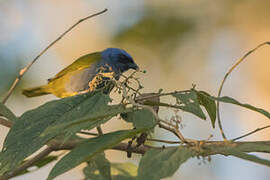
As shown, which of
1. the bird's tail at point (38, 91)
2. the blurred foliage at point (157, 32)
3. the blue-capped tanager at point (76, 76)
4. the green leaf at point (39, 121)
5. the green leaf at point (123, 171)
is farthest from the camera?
the blurred foliage at point (157, 32)

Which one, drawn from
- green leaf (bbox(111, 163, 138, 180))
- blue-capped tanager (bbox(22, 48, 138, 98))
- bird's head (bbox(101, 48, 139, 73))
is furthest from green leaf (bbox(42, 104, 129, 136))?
bird's head (bbox(101, 48, 139, 73))

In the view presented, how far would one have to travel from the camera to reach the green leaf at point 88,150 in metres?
0.88

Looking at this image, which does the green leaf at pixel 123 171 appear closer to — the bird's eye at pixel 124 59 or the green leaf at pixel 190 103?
the green leaf at pixel 190 103

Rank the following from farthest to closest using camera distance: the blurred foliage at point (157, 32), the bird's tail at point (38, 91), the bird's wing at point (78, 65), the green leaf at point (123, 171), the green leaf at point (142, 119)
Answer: the blurred foliage at point (157, 32), the bird's tail at point (38, 91), the bird's wing at point (78, 65), the green leaf at point (123, 171), the green leaf at point (142, 119)

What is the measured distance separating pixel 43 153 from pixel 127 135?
70 cm

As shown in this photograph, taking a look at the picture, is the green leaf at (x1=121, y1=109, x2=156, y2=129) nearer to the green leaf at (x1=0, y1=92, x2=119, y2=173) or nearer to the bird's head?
the green leaf at (x1=0, y1=92, x2=119, y2=173)

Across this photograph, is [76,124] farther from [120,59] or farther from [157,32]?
[157,32]

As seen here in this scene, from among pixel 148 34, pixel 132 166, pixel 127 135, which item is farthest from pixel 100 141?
pixel 148 34

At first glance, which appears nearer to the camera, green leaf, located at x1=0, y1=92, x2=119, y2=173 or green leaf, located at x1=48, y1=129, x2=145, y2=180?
green leaf, located at x1=48, y1=129, x2=145, y2=180

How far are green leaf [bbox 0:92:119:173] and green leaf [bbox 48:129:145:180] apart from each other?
0.07 meters

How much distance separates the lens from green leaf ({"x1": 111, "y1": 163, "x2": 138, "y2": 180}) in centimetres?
211

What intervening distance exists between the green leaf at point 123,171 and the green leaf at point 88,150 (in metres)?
1.17

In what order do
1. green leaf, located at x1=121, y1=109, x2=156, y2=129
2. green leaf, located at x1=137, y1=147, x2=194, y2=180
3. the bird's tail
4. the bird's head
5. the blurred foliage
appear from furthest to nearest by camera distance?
the blurred foliage < the bird's head < the bird's tail < green leaf, located at x1=121, y1=109, x2=156, y2=129 < green leaf, located at x1=137, y1=147, x2=194, y2=180

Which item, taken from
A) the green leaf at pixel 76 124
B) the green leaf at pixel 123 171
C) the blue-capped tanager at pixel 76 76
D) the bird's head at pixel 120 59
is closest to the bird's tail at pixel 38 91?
the blue-capped tanager at pixel 76 76
